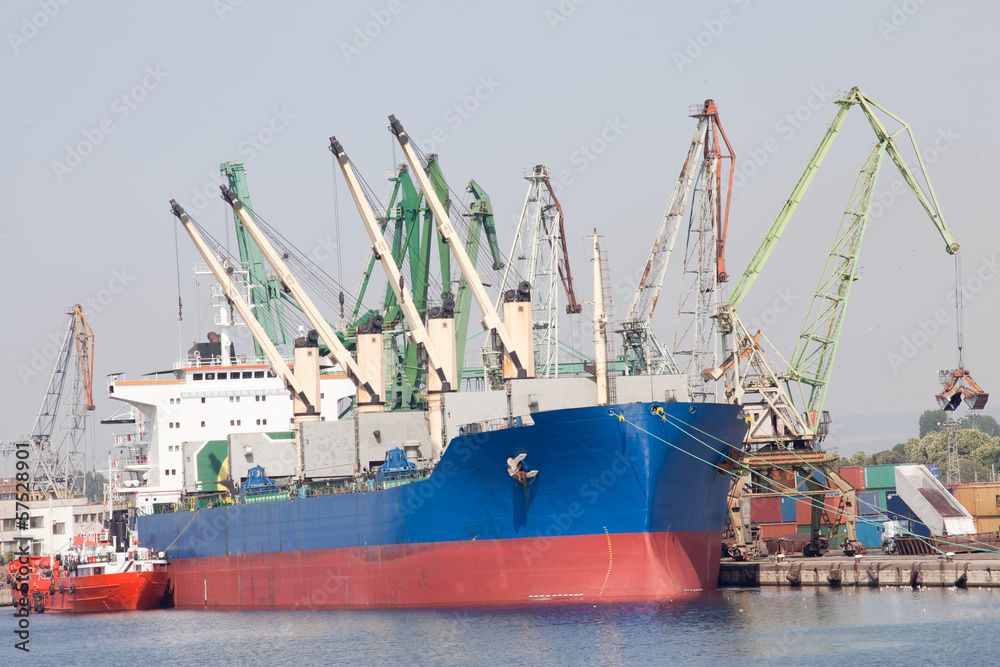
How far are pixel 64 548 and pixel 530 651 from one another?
4282 centimetres

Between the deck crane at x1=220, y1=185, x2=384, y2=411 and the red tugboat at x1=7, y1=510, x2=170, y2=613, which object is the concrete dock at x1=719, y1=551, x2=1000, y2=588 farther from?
the red tugboat at x1=7, y1=510, x2=170, y2=613

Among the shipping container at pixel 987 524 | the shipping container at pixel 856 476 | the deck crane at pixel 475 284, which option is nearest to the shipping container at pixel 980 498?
the shipping container at pixel 987 524

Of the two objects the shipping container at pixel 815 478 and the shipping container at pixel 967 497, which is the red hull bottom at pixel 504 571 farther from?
the shipping container at pixel 967 497

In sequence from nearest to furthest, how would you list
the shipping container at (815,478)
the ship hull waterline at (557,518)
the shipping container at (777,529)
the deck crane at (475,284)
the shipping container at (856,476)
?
the ship hull waterline at (557,518), the deck crane at (475,284), the shipping container at (815,478), the shipping container at (777,529), the shipping container at (856,476)

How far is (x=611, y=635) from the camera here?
2569 centimetres

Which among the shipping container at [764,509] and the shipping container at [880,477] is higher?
the shipping container at [880,477]

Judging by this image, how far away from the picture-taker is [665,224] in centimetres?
4678

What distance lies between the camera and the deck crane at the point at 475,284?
116 ft

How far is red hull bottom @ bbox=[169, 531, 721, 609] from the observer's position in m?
28.8

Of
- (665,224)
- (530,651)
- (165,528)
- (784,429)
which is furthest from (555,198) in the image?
(530,651)

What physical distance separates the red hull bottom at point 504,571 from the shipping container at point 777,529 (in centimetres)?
1407

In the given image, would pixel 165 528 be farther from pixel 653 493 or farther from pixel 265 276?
pixel 653 493

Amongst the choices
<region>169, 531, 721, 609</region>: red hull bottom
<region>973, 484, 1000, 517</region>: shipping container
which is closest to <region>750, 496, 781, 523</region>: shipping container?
<region>973, 484, 1000, 517</region>: shipping container

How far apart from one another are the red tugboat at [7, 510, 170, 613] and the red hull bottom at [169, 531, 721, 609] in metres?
6.36
